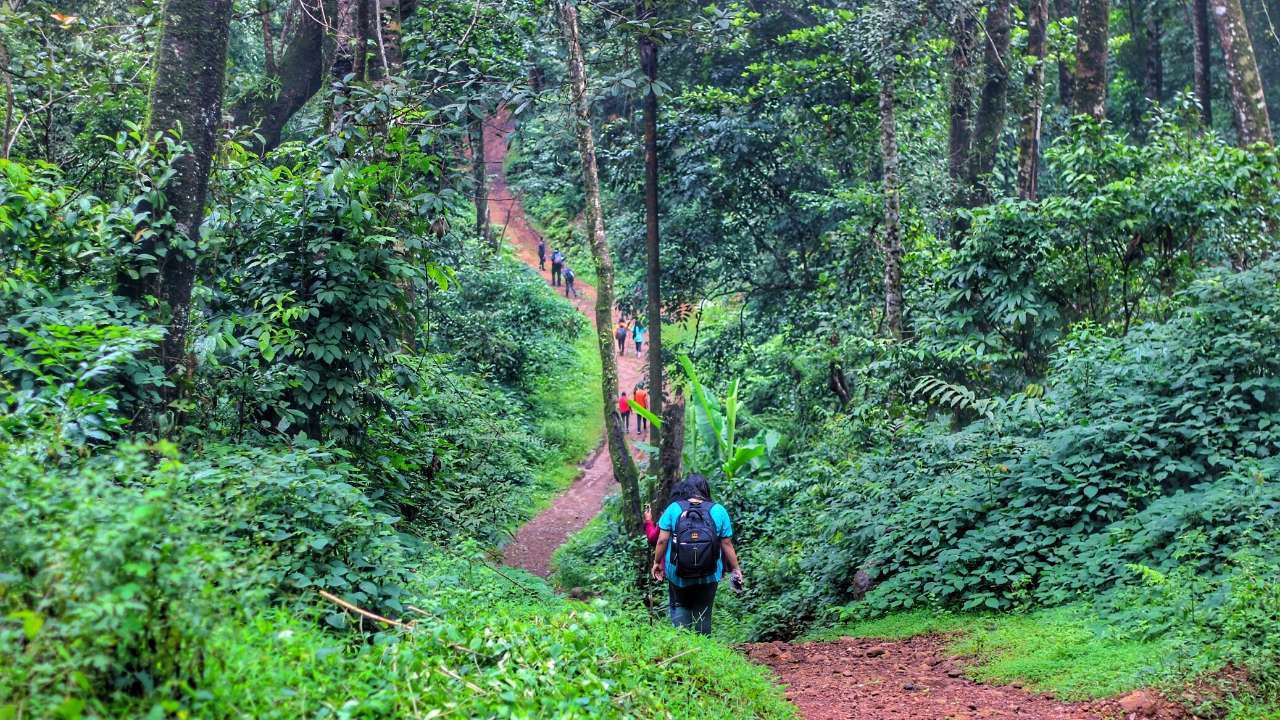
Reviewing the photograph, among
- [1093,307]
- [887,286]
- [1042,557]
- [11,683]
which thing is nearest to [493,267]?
[887,286]

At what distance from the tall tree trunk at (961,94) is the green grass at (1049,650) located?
708 cm

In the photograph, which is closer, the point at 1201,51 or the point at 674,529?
the point at 674,529

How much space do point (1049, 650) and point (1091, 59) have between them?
9664 mm

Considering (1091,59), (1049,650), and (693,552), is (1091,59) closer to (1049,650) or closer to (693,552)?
(1049,650)

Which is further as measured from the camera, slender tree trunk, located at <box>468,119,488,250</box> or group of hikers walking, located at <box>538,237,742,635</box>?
slender tree trunk, located at <box>468,119,488,250</box>

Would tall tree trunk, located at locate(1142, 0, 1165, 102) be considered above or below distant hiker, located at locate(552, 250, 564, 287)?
above

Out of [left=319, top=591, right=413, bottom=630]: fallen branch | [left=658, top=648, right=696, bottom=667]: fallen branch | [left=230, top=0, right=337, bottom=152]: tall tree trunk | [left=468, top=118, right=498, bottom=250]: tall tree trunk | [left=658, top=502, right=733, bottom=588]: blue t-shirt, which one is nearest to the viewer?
[left=319, top=591, right=413, bottom=630]: fallen branch

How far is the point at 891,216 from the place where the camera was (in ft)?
38.5

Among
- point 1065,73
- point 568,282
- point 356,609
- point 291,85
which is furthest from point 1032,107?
point 568,282

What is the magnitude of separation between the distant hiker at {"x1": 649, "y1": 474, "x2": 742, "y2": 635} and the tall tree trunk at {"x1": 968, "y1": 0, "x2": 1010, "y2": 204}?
7496 mm

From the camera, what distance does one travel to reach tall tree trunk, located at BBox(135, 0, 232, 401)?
5.93 meters

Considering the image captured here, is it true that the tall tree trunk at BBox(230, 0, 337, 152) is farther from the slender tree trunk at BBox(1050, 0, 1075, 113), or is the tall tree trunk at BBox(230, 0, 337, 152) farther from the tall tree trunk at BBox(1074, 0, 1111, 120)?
the slender tree trunk at BBox(1050, 0, 1075, 113)

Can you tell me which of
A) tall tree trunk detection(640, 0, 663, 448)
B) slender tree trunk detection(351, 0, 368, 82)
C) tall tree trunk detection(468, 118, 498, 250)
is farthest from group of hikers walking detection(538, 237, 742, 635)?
slender tree trunk detection(351, 0, 368, 82)

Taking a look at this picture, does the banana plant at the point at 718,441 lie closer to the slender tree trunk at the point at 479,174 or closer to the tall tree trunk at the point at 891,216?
the tall tree trunk at the point at 891,216
